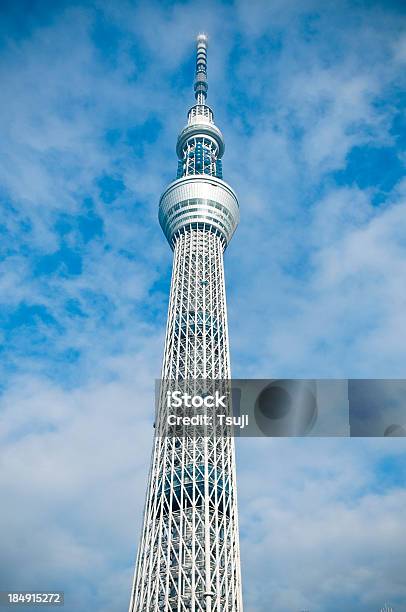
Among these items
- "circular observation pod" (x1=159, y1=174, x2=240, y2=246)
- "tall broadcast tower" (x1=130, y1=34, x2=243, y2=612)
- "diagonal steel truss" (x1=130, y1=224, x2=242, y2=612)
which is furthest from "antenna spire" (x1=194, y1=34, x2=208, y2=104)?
"diagonal steel truss" (x1=130, y1=224, x2=242, y2=612)

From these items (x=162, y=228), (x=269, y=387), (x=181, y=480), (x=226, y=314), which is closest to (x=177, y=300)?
(x=226, y=314)

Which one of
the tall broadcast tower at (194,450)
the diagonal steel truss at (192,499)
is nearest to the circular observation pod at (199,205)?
the tall broadcast tower at (194,450)

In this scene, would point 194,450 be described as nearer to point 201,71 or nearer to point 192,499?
point 192,499

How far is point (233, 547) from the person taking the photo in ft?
242

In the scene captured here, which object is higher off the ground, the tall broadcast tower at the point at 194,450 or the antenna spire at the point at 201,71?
the antenna spire at the point at 201,71

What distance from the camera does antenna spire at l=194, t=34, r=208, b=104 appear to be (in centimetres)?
12825

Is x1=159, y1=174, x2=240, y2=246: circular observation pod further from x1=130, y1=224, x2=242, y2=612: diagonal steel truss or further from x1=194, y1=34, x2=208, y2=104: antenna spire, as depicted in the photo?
x1=194, y1=34, x2=208, y2=104: antenna spire

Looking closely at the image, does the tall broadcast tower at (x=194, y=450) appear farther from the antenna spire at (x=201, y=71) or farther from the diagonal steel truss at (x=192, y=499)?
the antenna spire at (x=201, y=71)

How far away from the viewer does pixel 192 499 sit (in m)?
75.2

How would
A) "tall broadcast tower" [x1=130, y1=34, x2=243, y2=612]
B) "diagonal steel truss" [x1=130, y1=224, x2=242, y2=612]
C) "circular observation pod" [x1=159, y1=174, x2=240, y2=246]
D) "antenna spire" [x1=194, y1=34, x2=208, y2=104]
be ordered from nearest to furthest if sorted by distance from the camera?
1. "diagonal steel truss" [x1=130, y1=224, x2=242, y2=612]
2. "tall broadcast tower" [x1=130, y1=34, x2=243, y2=612]
3. "circular observation pod" [x1=159, y1=174, x2=240, y2=246]
4. "antenna spire" [x1=194, y1=34, x2=208, y2=104]

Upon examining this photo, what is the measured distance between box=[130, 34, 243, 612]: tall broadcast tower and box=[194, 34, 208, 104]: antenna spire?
44.6 ft

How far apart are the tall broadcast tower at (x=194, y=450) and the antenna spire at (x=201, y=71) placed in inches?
535

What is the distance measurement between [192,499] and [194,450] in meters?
7.09

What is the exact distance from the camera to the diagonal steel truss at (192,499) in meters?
68.9
